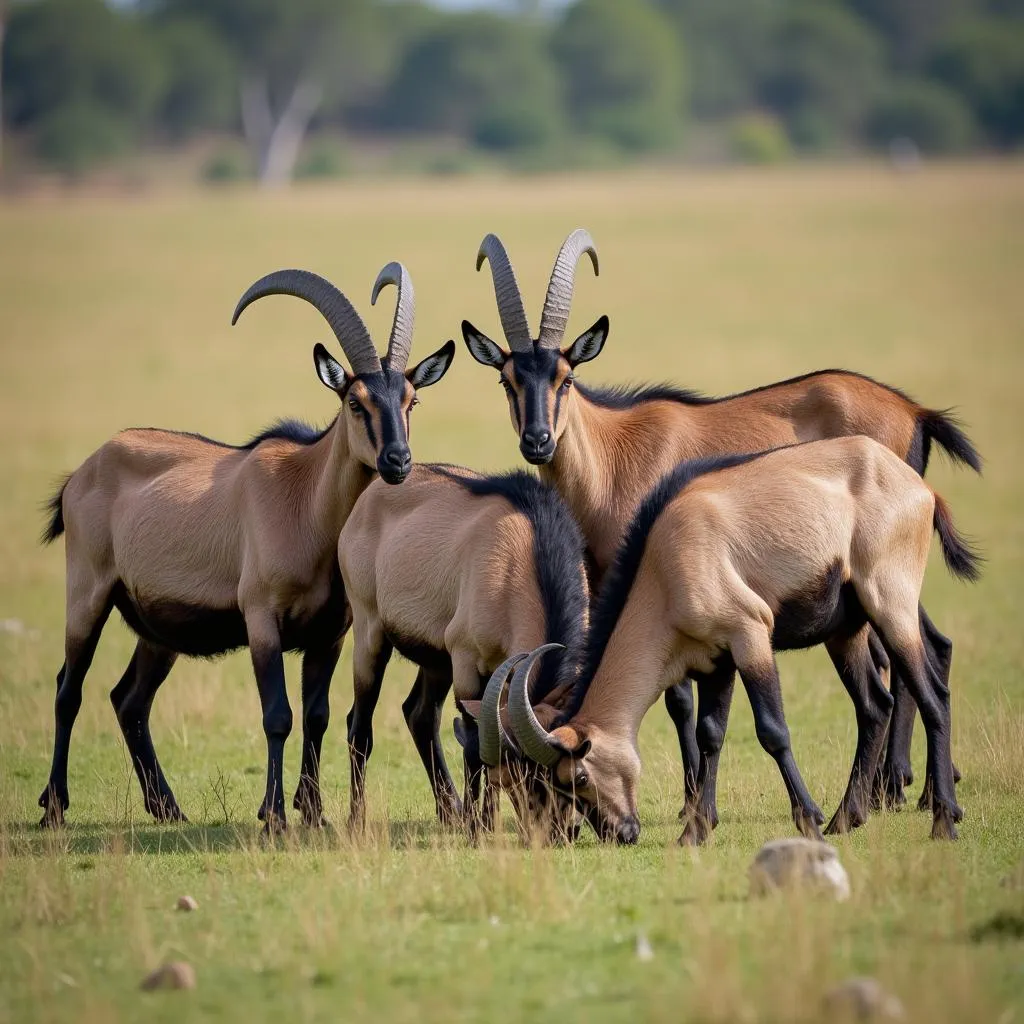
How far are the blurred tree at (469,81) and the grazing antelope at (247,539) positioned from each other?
9495cm

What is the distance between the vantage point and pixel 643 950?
301 inches

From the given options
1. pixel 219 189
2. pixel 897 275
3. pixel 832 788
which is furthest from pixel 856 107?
pixel 832 788

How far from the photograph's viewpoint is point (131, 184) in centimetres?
8769

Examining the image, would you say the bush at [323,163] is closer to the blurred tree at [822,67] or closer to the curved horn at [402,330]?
the blurred tree at [822,67]

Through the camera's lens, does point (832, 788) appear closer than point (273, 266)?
Yes

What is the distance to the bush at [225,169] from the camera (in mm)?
93875

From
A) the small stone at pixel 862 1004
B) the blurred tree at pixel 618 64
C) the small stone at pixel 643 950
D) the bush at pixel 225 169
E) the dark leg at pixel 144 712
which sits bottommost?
the dark leg at pixel 144 712

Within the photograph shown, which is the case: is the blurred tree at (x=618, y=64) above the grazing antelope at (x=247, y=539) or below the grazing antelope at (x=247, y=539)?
above

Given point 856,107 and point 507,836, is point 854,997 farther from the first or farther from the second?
point 856,107

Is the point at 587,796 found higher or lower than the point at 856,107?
lower

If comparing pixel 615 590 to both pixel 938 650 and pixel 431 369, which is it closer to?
pixel 431 369

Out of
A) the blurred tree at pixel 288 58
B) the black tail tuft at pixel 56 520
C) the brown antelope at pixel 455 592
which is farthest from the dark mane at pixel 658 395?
the blurred tree at pixel 288 58

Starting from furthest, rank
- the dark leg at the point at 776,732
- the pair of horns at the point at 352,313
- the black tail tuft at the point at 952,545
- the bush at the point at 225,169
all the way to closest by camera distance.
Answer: the bush at the point at 225,169, the pair of horns at the point at 352,313, the black tail tuft at the point at 952,545, the dark leg at the point at 776,732

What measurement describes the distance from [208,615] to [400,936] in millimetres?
4514
